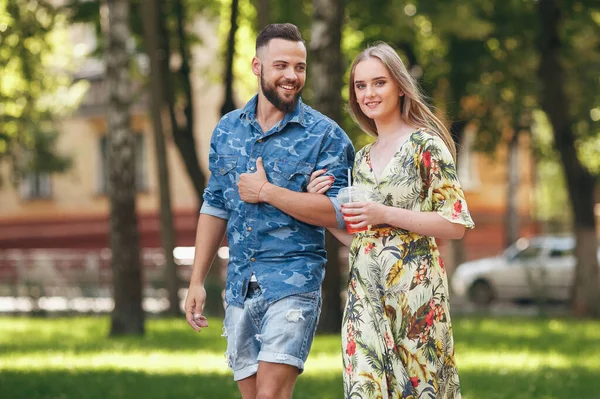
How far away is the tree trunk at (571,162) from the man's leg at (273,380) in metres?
18.9

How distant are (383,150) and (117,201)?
39.4ft

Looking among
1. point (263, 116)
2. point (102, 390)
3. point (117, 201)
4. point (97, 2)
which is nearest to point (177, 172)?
point (97, 2)

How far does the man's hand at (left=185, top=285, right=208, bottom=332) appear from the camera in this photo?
5668 millimetres

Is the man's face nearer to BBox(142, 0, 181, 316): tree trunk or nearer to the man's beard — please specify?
the man's beard

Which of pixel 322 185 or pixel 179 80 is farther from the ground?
pixel 179 80

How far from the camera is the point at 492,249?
1670 inches

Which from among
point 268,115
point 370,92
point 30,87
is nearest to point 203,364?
point 268,115

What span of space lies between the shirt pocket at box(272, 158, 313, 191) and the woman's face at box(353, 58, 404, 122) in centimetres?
37

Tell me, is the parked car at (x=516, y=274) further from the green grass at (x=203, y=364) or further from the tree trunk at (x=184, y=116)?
the green grass at (x=203, y=364)

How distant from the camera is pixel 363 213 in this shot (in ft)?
16.5

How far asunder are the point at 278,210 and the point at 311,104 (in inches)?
604

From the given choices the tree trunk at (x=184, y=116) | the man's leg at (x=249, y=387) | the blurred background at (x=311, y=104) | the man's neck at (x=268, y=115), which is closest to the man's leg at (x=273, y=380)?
the man's leg at (x=249, y=387)

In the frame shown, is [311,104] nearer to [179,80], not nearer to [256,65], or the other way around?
[179,80]

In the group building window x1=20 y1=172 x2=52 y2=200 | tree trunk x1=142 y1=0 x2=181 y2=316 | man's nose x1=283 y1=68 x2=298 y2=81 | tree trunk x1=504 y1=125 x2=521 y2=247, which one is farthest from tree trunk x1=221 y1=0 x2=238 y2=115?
building window x1=20 y1=172 x2=52 y2=200
